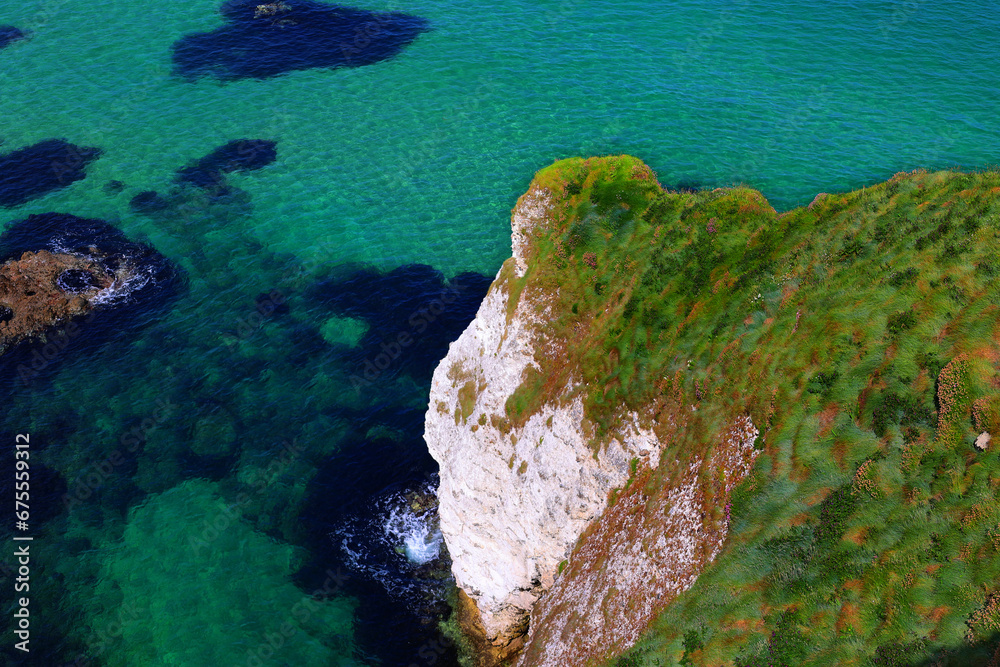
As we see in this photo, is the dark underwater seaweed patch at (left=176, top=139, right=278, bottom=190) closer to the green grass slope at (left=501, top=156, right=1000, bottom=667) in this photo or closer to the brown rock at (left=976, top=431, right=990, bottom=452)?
the green grass slope at (left=501, top=156, right=1000, bottom=667)

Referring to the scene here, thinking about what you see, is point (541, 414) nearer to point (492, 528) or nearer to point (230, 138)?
point (492, 528)

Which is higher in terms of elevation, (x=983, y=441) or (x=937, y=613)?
(x=983, y=441)

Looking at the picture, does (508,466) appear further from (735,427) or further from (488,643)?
(735,427)

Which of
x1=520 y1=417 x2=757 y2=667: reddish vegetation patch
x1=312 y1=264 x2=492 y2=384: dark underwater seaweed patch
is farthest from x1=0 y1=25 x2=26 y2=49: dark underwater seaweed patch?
x1=520 y1=417 x2=757 y2=667: reddish vegetation patch

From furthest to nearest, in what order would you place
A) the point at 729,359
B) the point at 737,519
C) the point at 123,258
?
the point at 123,258 < the point at 729,359 < the point at 737,519

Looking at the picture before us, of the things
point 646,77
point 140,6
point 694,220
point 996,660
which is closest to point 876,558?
point 996,660

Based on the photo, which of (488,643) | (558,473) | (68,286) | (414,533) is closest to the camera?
(558,473)

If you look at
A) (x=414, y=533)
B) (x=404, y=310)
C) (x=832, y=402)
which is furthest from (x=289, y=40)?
(x=832, y=402)
